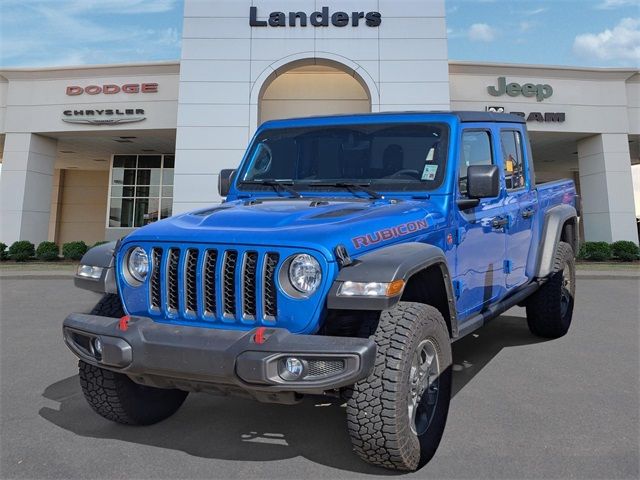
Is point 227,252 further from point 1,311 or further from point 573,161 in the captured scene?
point 573,161

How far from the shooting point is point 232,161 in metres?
15.1

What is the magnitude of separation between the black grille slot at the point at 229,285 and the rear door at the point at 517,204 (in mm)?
2729

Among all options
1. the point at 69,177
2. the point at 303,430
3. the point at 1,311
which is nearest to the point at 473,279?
the point at 303,430

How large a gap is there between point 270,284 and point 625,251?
57.5 feet

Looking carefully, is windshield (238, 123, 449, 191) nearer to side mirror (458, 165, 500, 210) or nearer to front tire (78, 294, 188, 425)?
side mirror (458, 165, 500, 210)

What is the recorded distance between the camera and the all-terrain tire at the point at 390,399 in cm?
238

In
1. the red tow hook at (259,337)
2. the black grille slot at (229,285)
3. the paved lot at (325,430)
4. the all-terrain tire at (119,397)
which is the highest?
the black grille slot at (229,285)

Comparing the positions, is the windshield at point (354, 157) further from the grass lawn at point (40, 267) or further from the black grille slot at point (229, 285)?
the grass lawn at point (40, 267)

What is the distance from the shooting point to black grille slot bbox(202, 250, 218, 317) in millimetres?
2561

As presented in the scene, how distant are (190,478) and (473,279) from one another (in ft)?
7.80

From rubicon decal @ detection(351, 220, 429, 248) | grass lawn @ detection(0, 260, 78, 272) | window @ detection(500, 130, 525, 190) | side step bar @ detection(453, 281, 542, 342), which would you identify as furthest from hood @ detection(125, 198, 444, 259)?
grass lawn @ detection(0, 260, 78, 272)

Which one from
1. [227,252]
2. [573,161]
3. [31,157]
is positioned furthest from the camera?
[573,161]

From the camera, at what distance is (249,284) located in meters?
2.50

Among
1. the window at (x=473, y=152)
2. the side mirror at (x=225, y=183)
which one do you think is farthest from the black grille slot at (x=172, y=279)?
the window at (x=473, y=152)
